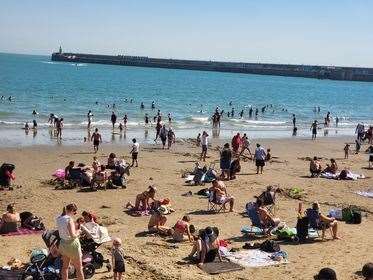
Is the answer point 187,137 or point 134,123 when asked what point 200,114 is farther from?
point 187,137

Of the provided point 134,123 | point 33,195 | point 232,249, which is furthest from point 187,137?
point 232,249

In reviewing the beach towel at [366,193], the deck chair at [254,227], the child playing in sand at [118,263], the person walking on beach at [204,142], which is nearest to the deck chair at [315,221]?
the deck chair at [254,227]

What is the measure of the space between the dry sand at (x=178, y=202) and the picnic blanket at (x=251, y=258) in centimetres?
24

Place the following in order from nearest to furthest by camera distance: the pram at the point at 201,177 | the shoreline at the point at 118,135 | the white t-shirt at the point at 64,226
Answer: the white t-shirt at the point at 64,226
the pram at the point at 201,177
the shoreline at the point at 118,135

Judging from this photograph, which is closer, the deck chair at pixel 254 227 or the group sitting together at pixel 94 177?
the deck chair at pixel 254 227

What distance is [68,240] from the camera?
8.59 metres

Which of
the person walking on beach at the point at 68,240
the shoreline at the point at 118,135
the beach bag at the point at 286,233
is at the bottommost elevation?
the shoreline at the point at 118,135

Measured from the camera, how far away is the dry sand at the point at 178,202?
1095 centimetres

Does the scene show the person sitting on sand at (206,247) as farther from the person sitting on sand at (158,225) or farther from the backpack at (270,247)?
the person sitting on sand at (158,225)

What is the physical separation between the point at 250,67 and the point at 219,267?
162921mm

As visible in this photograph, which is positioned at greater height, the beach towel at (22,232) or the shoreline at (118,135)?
the beach towel at (22,232)

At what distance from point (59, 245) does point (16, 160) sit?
15099 millimetres

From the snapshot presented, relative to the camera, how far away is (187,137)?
34.6m

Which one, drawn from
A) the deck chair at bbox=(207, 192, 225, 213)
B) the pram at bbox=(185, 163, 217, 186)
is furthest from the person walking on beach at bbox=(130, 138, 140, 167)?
the deck chair at bbox=(207, 192, 225, 213)
